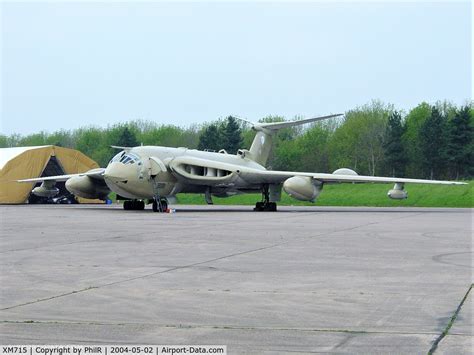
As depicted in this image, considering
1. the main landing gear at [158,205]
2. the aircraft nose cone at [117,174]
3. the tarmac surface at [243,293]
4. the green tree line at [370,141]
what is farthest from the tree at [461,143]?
the tarmac surface at [243,293]

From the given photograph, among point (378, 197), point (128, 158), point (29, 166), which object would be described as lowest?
point (378, 197)

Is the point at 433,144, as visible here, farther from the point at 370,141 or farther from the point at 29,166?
the point at 29,166

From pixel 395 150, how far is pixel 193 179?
170 feet

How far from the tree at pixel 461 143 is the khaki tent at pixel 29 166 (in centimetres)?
3897

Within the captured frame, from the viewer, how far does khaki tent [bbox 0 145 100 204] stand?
5816 cm

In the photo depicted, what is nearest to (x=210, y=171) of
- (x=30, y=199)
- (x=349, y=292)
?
(x=30, y=199)

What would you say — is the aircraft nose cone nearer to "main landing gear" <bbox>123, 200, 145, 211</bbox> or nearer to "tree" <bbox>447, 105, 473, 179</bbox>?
"main landing gear" <bbox>123, 200, 145, 211</bbox>

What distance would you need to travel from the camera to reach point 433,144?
8694 centimetres

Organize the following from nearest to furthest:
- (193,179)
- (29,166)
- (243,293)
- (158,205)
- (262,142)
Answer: (243,293)
(158,205)
(193,179)
(262,142)
(29,166)

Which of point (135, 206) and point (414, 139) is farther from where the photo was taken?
point (414, 139)

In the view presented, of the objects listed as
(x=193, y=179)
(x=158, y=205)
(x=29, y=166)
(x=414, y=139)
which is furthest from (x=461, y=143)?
(x=158, y=205)

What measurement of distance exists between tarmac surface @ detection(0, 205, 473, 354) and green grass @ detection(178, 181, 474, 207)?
40.0 m

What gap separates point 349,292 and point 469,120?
255 ft

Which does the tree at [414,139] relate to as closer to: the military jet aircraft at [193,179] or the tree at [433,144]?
the tree at [433,144]
